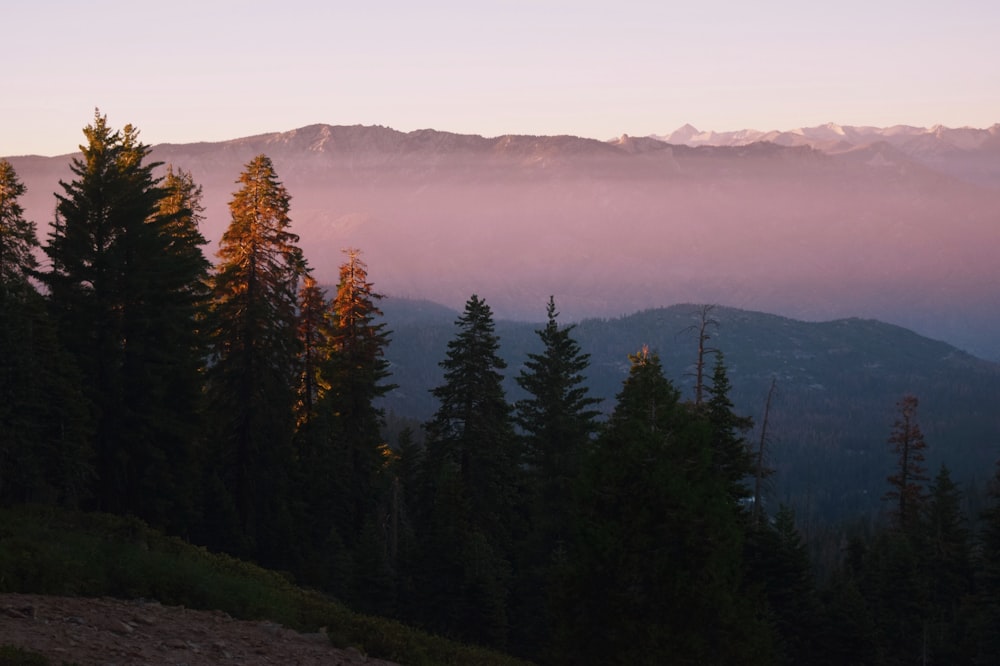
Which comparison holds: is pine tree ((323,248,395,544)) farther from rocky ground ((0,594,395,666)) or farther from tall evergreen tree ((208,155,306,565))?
rocky ground ((0,594,395,666))

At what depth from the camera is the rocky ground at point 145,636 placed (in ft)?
45.4

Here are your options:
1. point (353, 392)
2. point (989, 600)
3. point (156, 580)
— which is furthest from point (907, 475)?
point (156, 580)

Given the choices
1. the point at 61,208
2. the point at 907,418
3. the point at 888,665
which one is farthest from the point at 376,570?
the point at 907,418

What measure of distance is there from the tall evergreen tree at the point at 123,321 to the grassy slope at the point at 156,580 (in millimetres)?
9087

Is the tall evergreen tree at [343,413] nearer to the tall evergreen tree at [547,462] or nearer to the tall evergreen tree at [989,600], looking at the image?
the tall evergreen tree at [547,462]

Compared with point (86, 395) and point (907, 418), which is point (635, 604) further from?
point (907, 418)

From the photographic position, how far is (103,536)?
69.5 feet

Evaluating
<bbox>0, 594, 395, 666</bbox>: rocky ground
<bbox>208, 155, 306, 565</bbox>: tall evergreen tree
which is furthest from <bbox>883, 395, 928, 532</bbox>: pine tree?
<bbox>0, 594, 395, 666</bbox>: rocky ground

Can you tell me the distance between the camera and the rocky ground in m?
13.8

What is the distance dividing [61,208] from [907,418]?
53.3 metres

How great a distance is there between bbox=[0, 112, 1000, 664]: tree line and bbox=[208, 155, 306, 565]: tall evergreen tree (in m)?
0.10

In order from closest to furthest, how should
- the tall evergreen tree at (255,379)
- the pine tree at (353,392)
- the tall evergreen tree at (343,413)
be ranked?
the tall evergreen tree at (255,379), the tall evergreen tree at (343,413), the pine tree at (353,392)

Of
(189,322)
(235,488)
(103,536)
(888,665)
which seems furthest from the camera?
(888,665)

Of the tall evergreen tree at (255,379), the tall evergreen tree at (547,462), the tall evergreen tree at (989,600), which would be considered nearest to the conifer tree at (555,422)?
the tall evergreen tree at (547,462)
